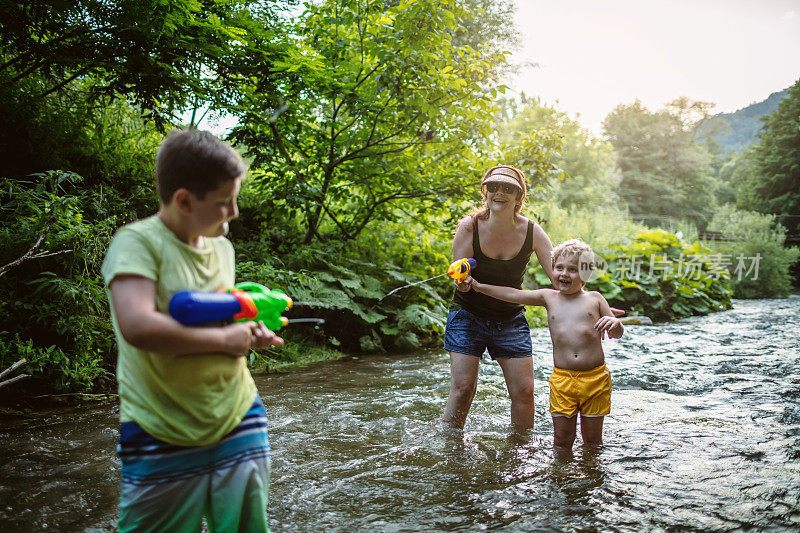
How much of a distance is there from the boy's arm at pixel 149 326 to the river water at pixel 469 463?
5.09 ft

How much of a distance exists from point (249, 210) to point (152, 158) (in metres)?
1.74

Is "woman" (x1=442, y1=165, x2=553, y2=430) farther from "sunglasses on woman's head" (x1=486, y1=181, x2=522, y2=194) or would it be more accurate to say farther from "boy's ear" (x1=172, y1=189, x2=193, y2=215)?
"boy's ear" (x1=172, y1=189, x2=193, y2=215)

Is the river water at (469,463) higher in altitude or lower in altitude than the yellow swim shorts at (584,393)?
lower

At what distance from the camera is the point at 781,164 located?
3338 cm

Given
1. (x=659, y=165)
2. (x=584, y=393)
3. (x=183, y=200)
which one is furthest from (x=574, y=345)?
(x=659, y=165)

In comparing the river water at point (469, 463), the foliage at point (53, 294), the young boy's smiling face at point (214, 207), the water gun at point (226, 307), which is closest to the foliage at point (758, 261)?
the river water at point (469, 463)

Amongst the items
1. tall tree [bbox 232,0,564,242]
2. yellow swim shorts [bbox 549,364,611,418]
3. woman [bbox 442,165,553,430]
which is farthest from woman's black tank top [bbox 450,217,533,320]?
tall tree [bbox 232,0,564,242]

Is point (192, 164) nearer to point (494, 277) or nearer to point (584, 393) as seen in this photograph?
point (494, 277)

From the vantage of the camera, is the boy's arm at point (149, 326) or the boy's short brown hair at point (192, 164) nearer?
the boy's arm at point (149, 326)

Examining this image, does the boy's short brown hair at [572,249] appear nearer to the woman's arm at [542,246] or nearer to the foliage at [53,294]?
the woman's arm at [542,246]

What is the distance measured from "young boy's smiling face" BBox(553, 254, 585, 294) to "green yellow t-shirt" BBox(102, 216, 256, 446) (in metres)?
2.71

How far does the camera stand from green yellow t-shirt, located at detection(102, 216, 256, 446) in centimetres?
148

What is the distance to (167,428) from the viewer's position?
4.97ft

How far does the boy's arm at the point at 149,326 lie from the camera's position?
1.40 m
